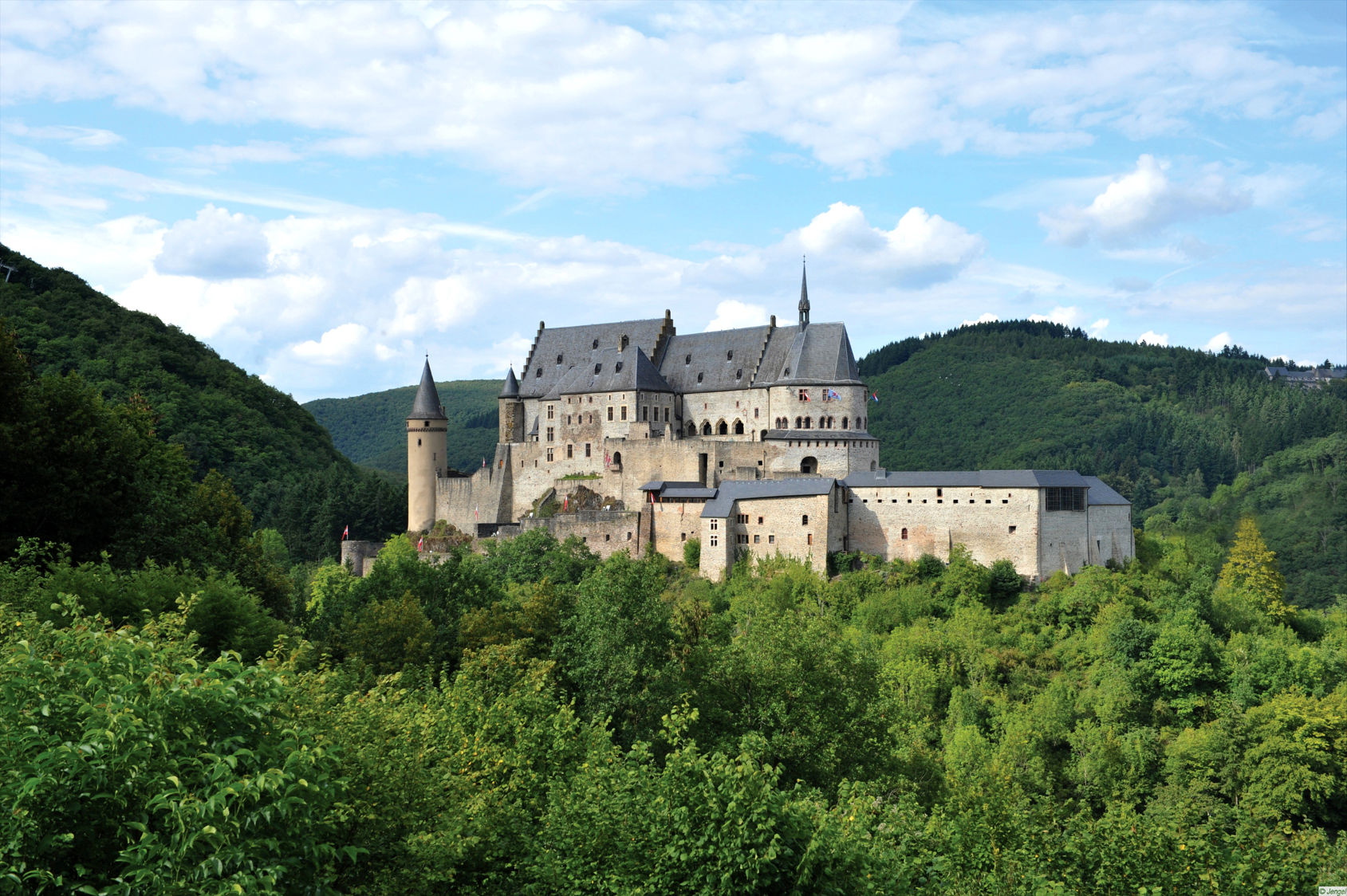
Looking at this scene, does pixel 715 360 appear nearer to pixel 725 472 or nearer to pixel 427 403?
pixel 725 472

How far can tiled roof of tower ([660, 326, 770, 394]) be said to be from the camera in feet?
220

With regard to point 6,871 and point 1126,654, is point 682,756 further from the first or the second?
point 1126,654

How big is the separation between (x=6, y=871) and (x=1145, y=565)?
54011 mm

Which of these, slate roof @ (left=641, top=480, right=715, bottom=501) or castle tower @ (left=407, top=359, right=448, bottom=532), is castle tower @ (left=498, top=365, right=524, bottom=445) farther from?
slate roof @ (left=641, top=480, right=715, bottom=501)

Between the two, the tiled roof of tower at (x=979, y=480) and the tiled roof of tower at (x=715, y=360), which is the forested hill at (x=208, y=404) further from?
the tiled roof of tower at (x=979, y=480)

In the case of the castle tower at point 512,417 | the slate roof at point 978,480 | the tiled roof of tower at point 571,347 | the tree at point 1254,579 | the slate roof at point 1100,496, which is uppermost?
the tiled roof of tower at point 571,347

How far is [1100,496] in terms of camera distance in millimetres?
54531

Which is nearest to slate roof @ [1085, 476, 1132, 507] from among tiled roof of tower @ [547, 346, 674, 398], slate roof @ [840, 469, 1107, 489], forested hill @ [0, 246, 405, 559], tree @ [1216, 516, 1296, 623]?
slate roof @ [840, 469, 1107, 489]

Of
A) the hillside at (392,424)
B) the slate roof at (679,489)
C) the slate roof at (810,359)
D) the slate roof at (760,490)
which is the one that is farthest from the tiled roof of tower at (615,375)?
the hillside at (392,424)

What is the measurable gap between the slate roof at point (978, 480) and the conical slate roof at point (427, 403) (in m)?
25.2

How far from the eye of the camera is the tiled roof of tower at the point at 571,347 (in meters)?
71.5

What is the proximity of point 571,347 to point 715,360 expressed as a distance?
970 cm

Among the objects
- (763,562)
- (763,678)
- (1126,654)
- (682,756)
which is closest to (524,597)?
(763,562)

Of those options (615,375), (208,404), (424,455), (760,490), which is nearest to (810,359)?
(615,375)
